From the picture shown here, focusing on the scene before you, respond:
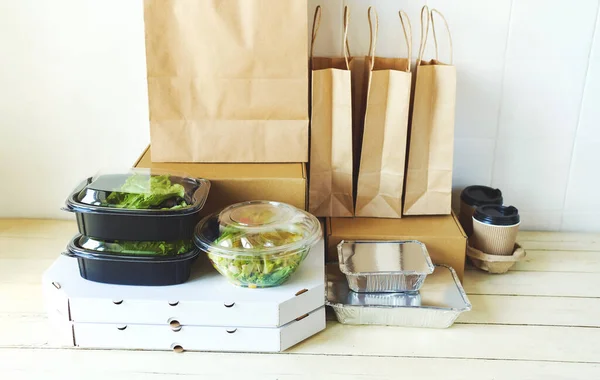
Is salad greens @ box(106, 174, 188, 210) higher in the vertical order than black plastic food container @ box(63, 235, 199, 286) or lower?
higher

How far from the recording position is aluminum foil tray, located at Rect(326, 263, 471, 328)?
101cm

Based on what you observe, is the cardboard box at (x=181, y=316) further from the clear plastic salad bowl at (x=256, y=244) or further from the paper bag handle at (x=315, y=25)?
the paper bag handle at (x=315, y=25)

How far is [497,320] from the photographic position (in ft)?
3.47

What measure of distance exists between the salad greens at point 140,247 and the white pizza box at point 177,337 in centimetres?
12

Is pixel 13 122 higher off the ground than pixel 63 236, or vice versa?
pixel 13 122

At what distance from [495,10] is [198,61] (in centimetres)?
63

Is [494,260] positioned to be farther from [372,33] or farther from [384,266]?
[372,33]

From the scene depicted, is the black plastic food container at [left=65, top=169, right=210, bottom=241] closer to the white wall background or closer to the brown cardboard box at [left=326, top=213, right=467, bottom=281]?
the brown cardboard box at [left=326, top=213, right=467, bottom=281]

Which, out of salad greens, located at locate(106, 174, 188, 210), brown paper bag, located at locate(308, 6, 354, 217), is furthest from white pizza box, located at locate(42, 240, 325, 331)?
brown paper bag, located at locate(308, 6, 354, 217)

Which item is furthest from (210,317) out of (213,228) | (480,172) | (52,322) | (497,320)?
(480,172)

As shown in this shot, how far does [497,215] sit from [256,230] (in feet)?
1.71

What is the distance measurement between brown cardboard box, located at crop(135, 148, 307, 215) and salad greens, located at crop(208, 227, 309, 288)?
13 cm

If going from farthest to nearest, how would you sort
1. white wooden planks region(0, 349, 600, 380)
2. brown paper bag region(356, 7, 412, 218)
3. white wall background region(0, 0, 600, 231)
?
1. white wall background region(0, 0, 600, 231)
2. brown paper bag region(356, 7, 412, 218)
3. white wooden planks region(0, 349, 600, 380)

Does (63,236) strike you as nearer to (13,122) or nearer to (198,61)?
(13,122)
